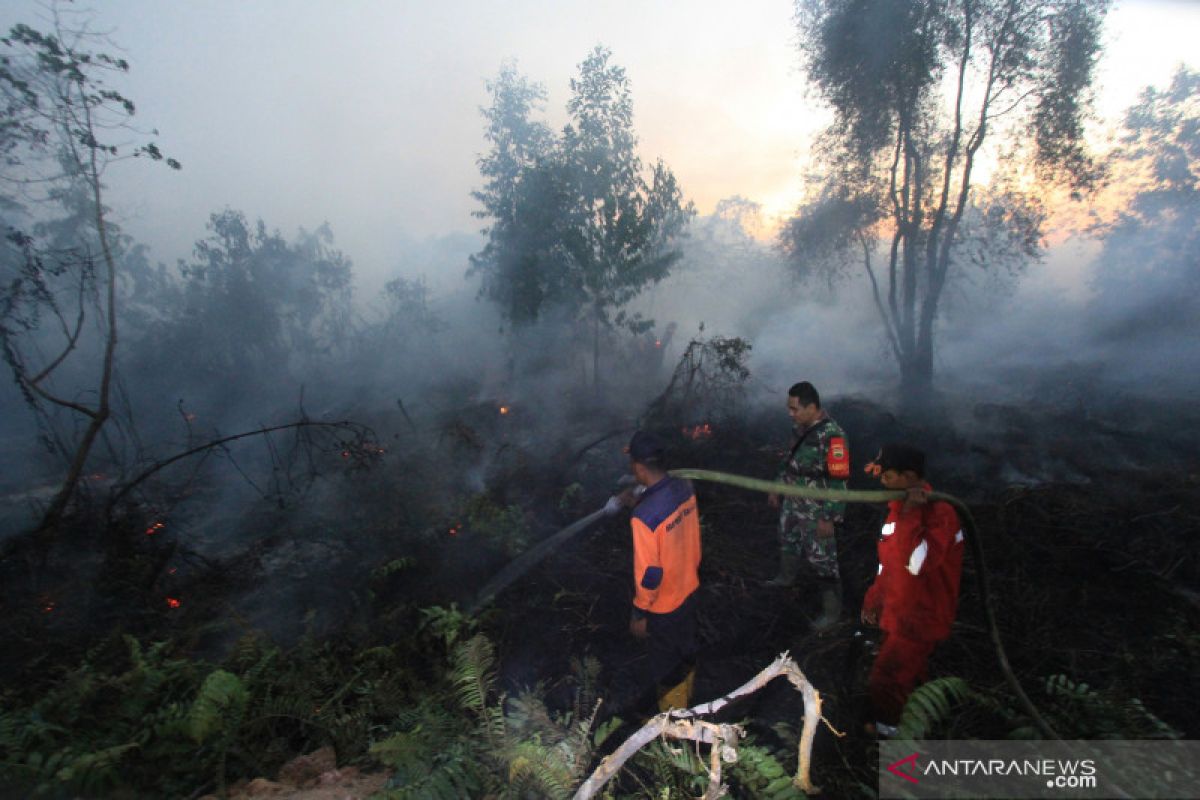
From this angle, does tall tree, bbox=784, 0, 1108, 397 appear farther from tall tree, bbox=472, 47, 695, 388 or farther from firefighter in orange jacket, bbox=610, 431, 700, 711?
firefighter in orange jacket, bbox=610, 431, 700, 711

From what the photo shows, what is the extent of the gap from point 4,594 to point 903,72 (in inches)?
695

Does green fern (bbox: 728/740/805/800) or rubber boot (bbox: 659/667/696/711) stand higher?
green fern (bbox: 728/740/805/800)

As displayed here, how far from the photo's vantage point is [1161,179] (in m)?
19.4

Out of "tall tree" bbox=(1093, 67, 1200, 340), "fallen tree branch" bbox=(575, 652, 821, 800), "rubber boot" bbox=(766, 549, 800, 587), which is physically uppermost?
"tall tree" bbox=(1093, 67, 1200, 340)

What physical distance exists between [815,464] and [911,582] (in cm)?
158

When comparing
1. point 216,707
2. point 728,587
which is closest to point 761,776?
point 728,587

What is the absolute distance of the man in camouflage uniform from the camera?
4.06 metres

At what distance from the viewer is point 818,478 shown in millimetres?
4207

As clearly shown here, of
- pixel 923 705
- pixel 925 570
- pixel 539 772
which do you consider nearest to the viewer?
pixel 539 772

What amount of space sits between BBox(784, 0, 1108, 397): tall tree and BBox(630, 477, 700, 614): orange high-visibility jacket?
12149mm

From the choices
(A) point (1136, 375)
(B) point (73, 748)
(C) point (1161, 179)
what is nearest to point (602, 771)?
(B) point (73, 748)

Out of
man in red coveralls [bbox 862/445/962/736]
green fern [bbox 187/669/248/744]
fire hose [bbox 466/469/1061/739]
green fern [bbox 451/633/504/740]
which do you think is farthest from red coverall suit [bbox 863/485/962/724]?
green fern [bbox 187/669/248/744]

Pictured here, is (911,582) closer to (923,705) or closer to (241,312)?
(923,705)

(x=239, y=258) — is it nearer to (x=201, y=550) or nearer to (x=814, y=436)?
(x=201, y=550)
